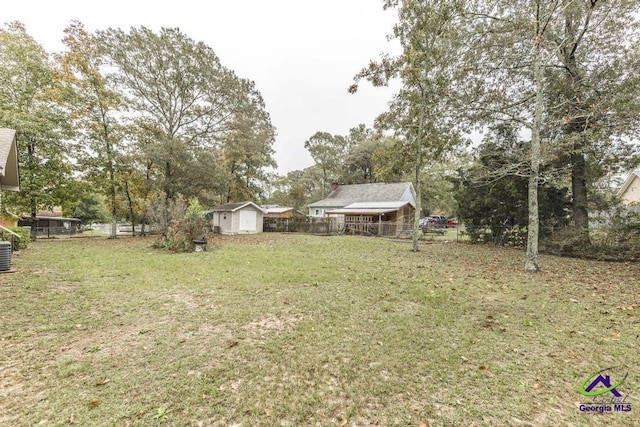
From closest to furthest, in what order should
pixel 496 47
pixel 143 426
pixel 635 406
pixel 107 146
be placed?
1. pixel 143 426
2. pixel 635 406
3. pixel 496 47
4. pixel 107 146

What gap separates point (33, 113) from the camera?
14.3 m

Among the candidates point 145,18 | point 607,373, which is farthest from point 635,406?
point 145,18

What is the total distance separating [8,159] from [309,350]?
1143cm

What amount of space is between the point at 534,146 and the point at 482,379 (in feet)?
27.6

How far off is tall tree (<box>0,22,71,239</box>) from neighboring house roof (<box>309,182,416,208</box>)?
22.9m

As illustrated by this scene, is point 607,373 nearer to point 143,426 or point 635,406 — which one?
point 635,406

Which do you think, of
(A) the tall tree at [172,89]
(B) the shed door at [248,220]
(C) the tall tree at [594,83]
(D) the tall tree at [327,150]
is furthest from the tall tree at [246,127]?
(C) the tall tree at [594,83]

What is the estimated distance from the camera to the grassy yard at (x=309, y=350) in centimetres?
233

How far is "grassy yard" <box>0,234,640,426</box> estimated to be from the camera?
2330 millimetres

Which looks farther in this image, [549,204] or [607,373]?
[549,204]

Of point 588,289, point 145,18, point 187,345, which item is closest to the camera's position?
point 187,345

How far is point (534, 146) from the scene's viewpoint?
8117mm

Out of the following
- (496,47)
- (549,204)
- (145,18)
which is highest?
(145,18)

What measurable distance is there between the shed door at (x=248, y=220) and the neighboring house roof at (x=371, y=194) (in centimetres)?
990
